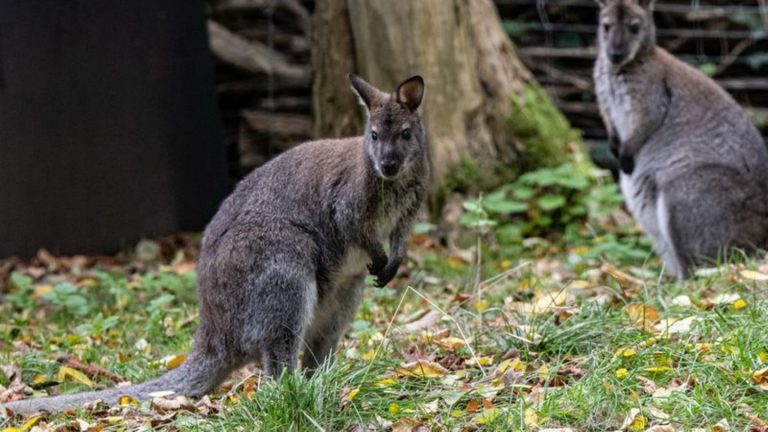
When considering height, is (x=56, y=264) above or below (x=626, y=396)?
below

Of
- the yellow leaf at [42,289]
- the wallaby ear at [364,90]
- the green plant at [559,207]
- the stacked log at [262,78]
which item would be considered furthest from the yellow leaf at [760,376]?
the stacked log at [262,78]

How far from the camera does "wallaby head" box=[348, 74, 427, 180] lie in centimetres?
544

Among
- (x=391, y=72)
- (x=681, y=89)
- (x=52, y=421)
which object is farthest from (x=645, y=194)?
(x=52, y=421)

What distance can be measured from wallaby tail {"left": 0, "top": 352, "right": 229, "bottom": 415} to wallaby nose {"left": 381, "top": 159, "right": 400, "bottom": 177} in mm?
1170

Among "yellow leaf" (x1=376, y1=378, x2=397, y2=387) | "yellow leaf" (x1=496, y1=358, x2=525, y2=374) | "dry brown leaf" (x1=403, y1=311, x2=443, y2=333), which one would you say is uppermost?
"yellow leaf" (x1=376, y1=378, x2=397, y2=387)

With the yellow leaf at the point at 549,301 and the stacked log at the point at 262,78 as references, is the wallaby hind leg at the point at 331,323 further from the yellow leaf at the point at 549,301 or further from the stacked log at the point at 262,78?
the stacked log at the point at 262,78

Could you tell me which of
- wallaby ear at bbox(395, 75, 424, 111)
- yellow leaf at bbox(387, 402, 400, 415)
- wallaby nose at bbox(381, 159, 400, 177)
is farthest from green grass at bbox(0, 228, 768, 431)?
wallaby ear at bbox(395, 75, 424, 111)

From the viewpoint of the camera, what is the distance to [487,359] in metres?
5.16

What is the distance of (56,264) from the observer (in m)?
9.03

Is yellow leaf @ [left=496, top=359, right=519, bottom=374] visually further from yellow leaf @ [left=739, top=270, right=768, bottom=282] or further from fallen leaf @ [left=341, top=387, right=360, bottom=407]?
yellow leaf @ [left=739, top=270, right=768, bottom=282]

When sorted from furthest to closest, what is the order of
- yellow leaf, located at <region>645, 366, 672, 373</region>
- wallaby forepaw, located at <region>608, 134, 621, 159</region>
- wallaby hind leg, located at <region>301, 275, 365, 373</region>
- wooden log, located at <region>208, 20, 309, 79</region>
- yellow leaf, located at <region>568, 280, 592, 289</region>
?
wooden log, located at <region>208, 20, 309, 79</region>
wallaby forepaw, located at <region>608, 134, 621, 159</region>
yellow leaf, located at <region>568, 280, 592, 289</region>
wallaby hind leg, located at <region>301, 275, 365, 373</region>
yellow leaf, located at <region>645, 366, 672, 373</region>

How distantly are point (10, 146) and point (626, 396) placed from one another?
5999 millimetres

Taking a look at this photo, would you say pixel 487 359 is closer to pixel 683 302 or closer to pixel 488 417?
pixel 488 417

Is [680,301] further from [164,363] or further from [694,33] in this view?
[694,33]
